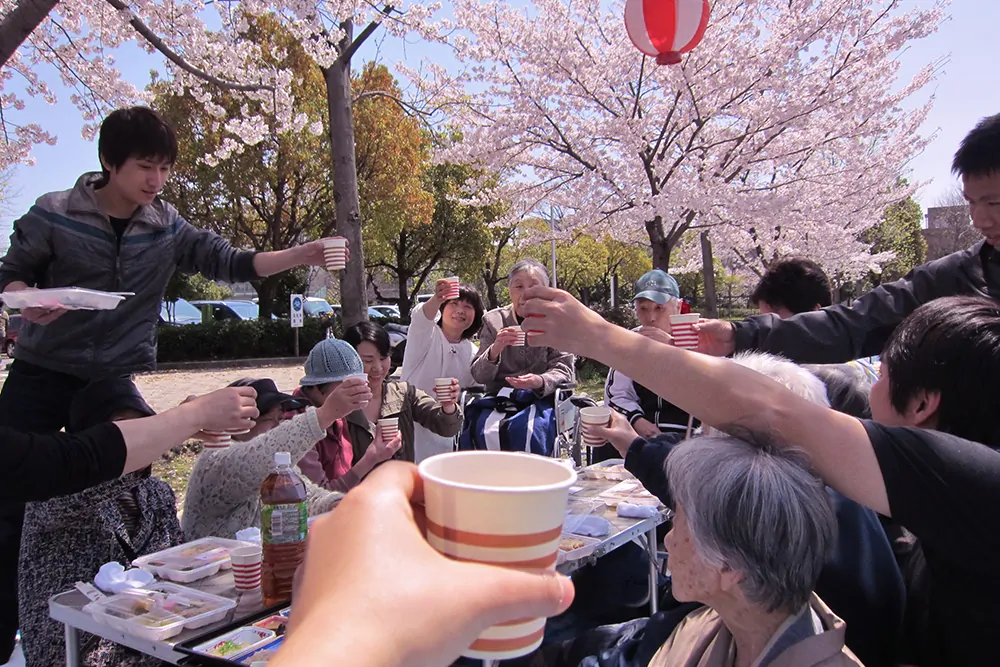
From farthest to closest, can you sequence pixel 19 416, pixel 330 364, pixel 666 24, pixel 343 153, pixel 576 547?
1. pixel 343 153
2. pixel 666 24
3. pixel 330 364
4. pixel 19 416
5. pixel 576 547

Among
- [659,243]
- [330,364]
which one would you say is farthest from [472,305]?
[659,243]

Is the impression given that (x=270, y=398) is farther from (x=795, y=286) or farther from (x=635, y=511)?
(x=795, y=286)

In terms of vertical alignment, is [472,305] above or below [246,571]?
above

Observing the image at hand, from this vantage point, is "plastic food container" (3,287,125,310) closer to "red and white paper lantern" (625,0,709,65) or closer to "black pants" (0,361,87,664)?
"black pants" (0,361,87,664)

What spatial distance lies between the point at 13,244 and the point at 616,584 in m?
3.01

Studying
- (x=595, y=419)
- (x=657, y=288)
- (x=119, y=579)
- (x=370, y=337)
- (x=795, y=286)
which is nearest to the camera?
(x=119, y=579)

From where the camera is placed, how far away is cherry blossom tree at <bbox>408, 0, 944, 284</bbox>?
10.6 meters

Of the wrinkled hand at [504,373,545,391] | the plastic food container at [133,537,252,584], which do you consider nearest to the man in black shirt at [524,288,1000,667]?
the plastic food container at [133,537,252,584]

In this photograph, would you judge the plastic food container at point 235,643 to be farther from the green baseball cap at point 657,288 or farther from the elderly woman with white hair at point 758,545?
the green baseball cap at point 657,288

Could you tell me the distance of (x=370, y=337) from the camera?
4195 millimetres

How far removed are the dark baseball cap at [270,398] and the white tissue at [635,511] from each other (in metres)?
1.56

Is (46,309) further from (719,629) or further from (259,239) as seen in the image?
(259,239)

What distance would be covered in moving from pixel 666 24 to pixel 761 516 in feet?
15.9

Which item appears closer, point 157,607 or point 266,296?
point 157,607
